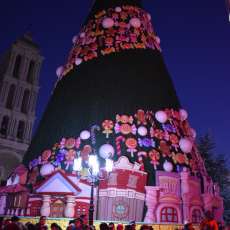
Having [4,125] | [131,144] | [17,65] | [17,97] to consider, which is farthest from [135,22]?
[17,65]

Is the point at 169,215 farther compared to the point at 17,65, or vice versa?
the point at 17,65

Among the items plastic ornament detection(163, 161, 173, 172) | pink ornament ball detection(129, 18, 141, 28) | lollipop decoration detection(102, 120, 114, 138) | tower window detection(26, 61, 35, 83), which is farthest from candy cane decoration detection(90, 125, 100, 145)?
tower window detection(26, 61, 35, 83)

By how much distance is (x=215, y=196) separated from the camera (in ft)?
49.2

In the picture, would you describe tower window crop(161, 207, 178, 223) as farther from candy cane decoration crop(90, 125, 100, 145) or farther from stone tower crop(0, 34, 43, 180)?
stone tower crop(0, 34, 43, 180)

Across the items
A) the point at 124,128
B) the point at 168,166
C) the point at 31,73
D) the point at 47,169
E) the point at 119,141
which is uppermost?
the point at 31,73

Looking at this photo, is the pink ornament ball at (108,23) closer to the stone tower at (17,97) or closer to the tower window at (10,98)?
the stone tower at (17,97)

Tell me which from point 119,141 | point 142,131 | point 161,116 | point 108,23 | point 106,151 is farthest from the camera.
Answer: point 108,23

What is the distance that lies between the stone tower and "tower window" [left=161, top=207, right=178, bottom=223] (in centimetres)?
2557

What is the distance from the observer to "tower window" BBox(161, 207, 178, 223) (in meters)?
13.3

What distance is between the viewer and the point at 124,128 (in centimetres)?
1478

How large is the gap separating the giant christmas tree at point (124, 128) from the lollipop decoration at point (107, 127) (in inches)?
2.0

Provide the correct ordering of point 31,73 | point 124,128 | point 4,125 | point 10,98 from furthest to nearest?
point 31,73, point 10,98, point 4,125, point 124,128

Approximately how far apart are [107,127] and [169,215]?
5.05 m

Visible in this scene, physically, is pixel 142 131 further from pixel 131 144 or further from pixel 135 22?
pixel 135 22
